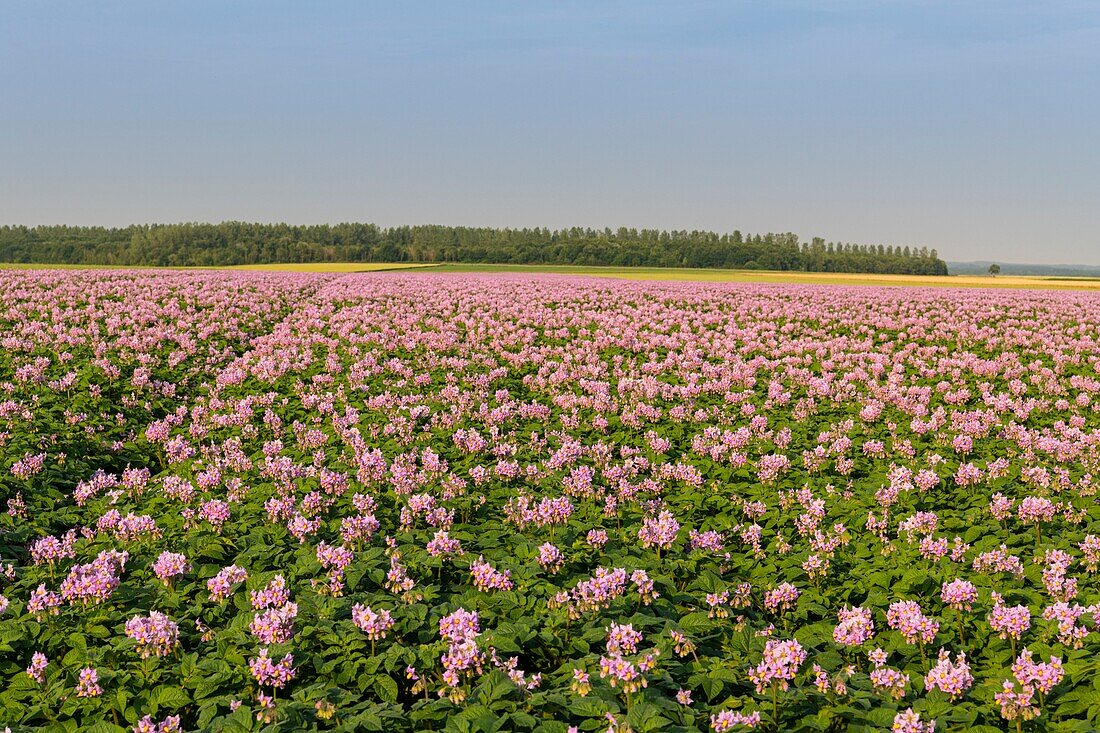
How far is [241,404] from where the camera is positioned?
14.6m

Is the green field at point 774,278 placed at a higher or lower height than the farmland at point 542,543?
higher

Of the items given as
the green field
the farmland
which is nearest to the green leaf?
the farmland

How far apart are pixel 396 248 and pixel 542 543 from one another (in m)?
143

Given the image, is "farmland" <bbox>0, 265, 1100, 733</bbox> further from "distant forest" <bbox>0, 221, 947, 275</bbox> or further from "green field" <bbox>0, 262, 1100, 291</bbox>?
"distant forest" <bbox>0, 221, 947, 275</bbox>

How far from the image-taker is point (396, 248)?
14475 cm

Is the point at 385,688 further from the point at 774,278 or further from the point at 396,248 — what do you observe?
the point at 396,248

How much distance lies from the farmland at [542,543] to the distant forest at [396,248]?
4258 inches

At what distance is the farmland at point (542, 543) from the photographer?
5340mm

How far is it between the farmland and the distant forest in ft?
355

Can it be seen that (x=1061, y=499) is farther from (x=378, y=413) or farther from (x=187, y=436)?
(x=187, y=436)

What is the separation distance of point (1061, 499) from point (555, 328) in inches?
662

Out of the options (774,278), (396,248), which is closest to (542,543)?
(774,278)

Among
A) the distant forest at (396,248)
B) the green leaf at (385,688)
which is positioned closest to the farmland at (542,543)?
the green leaf at (385,688)

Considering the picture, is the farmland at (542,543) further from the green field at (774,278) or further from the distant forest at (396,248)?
the distant forest at (396,248)
